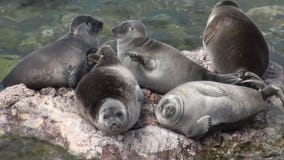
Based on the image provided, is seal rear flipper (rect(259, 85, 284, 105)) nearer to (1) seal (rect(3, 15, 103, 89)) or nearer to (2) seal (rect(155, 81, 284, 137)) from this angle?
(2) seal (rect(155, 81, 284, 137))

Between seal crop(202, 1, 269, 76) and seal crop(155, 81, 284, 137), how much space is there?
0.82 meters

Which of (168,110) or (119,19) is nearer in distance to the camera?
(168,110)

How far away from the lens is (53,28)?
436 inches

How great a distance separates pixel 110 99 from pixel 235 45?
7.29ft

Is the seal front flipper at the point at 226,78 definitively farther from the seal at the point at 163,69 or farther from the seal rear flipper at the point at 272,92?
the seal rear flipper at the point at 272,92

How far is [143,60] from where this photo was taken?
6785mm

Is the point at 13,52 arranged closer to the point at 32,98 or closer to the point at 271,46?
the point at 32,98

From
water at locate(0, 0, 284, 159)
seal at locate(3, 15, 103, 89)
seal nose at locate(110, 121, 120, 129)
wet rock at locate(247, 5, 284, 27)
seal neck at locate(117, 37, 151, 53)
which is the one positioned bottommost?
water at locate(0, 0, 284, 159)

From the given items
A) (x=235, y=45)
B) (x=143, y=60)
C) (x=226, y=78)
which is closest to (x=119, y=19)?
(x=235, y=45)

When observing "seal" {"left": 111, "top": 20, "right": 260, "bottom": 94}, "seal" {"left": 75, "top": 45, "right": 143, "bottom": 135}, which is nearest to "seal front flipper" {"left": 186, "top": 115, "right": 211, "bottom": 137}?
"seal" {"left": 75, "top": 45, "right": 143, "bottom": 135}

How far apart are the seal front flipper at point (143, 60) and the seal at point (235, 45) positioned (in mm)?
1027

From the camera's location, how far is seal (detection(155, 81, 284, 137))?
585 cm

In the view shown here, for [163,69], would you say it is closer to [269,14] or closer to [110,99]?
[110,99]

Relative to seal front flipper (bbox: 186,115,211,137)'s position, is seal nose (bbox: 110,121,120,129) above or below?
above
